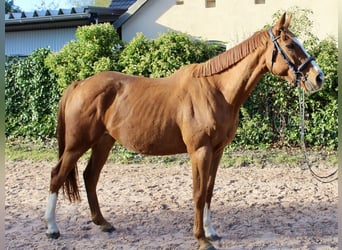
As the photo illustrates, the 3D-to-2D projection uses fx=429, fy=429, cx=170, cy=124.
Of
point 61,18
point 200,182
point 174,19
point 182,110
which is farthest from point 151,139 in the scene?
point 61,18

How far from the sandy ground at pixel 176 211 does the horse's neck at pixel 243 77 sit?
1361 mm

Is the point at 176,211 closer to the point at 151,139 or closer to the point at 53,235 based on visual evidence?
the point at 151,139

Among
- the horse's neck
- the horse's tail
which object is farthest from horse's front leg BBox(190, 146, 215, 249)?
the horse's tail

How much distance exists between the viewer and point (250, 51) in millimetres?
3729

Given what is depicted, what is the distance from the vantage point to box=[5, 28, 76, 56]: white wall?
1280 centimetres

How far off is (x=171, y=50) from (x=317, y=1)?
4734 millimetres

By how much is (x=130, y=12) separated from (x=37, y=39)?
3309 millimetres

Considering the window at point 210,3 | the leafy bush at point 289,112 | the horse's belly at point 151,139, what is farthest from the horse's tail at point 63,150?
the window at point 210,3

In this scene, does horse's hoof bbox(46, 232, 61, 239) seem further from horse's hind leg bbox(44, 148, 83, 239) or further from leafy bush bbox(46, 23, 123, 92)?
leafy bush bbox(46, 23, 123, 92)

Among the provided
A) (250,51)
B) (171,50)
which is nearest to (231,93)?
(250,51)

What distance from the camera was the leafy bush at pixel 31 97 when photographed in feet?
29.6

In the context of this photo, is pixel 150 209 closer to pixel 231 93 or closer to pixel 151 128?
pixel 151 128

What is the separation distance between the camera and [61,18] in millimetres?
12023

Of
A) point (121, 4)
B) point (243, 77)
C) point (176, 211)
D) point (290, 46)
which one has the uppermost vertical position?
point (121, 4)
